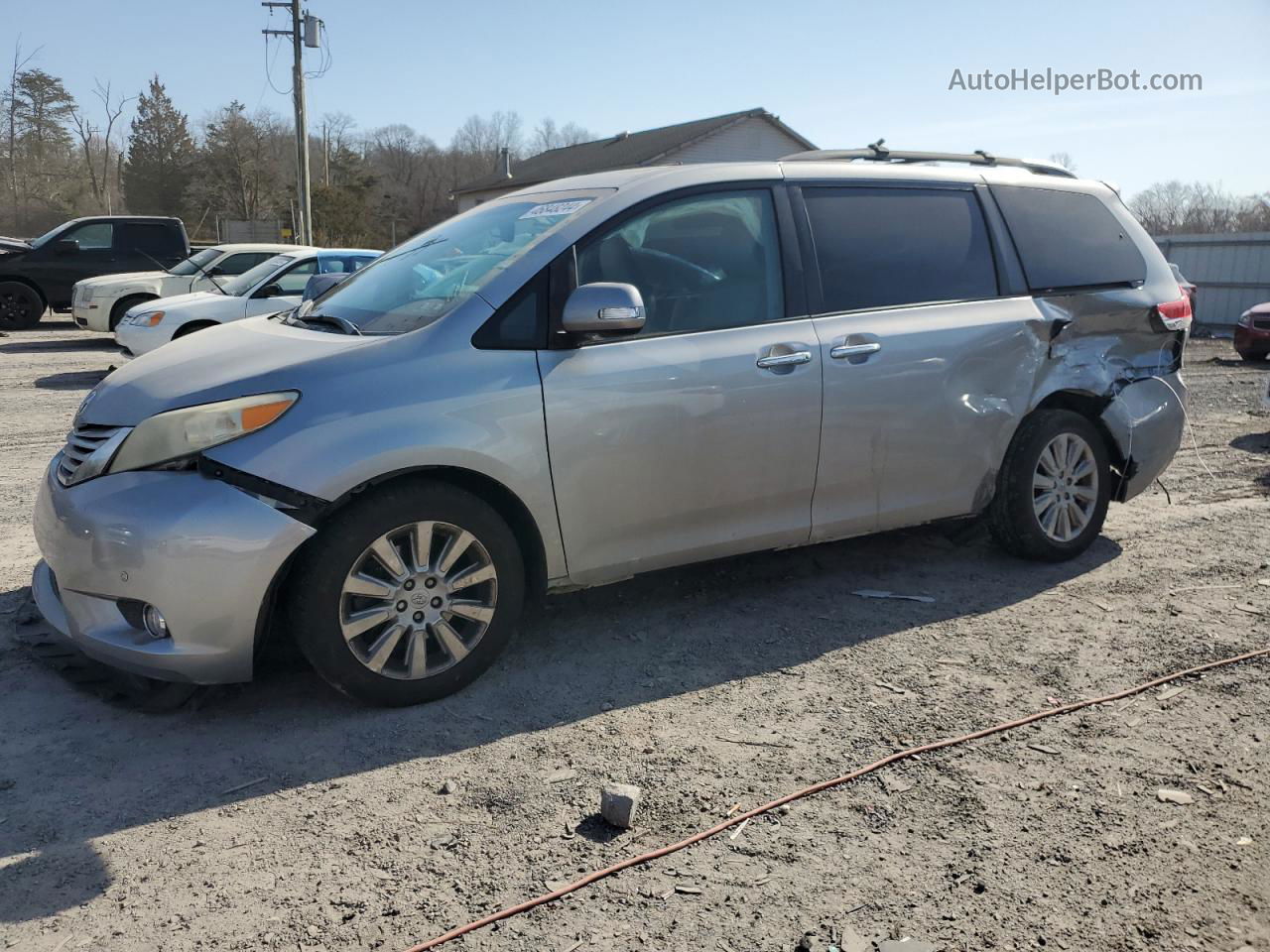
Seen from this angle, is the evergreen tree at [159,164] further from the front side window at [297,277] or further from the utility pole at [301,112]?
the front side window at [297,277]

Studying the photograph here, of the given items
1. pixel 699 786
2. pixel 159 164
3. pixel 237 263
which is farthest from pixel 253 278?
pixel 159 164

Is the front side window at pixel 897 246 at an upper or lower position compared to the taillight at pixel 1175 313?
upper

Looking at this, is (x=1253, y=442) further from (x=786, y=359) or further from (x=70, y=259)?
(x=70, y=259)

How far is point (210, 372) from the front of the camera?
147 inches

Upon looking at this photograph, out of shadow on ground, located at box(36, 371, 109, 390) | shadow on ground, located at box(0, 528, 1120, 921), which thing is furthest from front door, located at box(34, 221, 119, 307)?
shadow on ground, located at box(0, 528, 1120, 921)

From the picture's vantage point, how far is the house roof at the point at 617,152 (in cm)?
3666

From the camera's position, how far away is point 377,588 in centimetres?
362

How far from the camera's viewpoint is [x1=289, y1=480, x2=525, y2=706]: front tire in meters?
3.54

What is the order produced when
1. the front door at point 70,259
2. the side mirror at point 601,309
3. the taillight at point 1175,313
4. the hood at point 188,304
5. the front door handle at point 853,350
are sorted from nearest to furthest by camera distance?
the side mirror at point 601,309
the front door handle at point 853,350
the taillight at point 1175,313
the hood at point 188,304
the front door at point 70,259

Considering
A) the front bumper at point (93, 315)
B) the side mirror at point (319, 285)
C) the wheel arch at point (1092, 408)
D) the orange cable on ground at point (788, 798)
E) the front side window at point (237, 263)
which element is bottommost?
the orange cable on ground at point (788, 798)

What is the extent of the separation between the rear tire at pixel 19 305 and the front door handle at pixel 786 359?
18.3 m

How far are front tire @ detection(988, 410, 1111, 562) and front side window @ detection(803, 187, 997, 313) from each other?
77cm

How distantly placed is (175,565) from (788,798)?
2064 millimetres

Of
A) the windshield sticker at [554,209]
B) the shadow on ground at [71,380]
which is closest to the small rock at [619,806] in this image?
the windshield sticker at [554,209]
